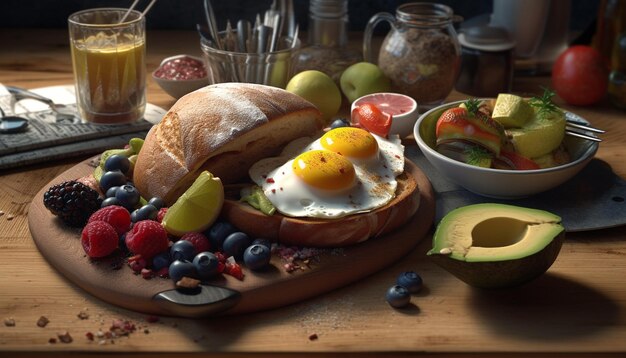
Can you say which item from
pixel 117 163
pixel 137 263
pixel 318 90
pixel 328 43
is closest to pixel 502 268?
pixel 137 263

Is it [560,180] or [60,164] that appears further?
[60,164]

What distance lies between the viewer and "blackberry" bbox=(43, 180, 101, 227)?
1.78 m

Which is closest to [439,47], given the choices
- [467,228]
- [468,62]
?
[468,62]

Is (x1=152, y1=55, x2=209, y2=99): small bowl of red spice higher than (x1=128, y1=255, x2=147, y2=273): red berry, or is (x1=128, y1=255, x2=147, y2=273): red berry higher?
(x1=152, y1=55, x2=209, y2=99): small bowl of red spice

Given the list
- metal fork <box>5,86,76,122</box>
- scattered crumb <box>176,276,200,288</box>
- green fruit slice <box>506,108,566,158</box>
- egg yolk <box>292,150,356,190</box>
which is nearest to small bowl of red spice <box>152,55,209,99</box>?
metal fork <box>5,86,76,122</box>

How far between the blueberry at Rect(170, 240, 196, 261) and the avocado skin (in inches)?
17.9

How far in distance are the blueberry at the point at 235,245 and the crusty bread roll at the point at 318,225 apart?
49 mm

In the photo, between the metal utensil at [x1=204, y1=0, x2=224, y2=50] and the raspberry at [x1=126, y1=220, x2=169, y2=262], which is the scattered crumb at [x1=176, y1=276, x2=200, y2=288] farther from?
the metal utensil at [x1=204, y1=0, x2=224, y2=50]

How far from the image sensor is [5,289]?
5.35ft

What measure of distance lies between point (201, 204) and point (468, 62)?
1.25 metres

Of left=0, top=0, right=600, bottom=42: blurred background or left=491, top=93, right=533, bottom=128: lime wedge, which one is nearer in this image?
left=491, top=93, right=533, bottom=128: lime wedge

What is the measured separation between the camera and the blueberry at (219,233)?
170 cm

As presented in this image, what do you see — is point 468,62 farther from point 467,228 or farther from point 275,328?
point 275,328

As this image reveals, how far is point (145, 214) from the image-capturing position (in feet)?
5.74
